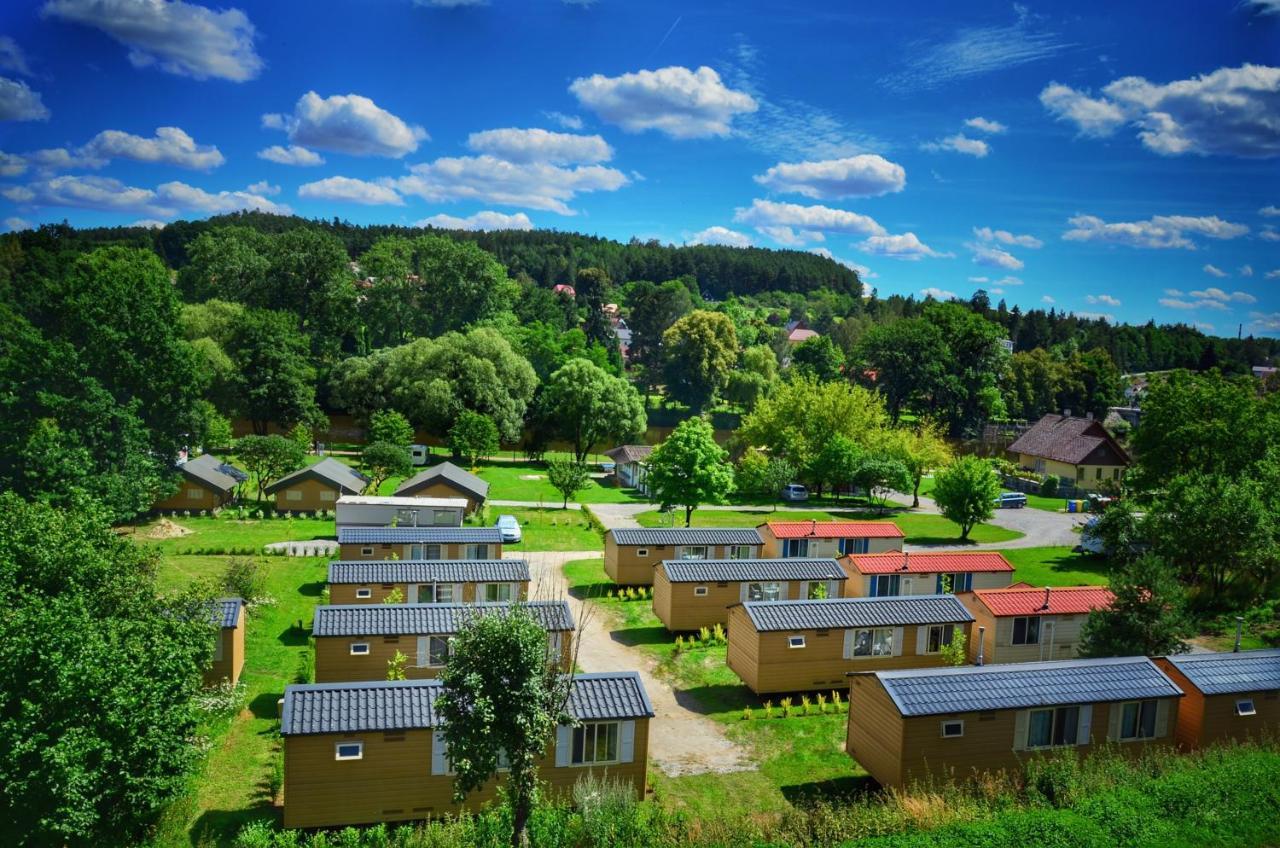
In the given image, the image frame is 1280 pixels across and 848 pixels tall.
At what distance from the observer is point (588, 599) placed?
Answer: 32.4m

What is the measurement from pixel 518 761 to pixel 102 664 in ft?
27.5

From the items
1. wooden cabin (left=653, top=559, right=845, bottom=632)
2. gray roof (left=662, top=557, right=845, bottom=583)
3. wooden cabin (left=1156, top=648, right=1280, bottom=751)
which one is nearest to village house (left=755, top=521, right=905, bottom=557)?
gray roof (left=662, top=557, right=845, bottom=583)

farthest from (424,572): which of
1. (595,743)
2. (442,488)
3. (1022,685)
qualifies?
(1022,685)

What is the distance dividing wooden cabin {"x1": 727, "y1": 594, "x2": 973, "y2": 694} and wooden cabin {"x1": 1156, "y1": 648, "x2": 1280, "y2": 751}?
609 centimetres

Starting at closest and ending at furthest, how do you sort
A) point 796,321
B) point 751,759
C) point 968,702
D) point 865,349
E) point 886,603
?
1. point 968,702
2. point 751,759
3. point 886,603
4. point 865,349
5. point 796,321

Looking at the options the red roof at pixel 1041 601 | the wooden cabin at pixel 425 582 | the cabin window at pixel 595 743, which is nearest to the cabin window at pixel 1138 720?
the red roof at pixel 1041 601

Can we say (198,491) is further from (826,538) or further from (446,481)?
(826,538)

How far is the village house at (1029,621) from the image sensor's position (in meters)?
27.0

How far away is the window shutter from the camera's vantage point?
18.0m

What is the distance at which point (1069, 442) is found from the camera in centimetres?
6588

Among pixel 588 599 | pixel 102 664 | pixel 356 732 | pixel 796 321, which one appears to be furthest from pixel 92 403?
pixel 796 321

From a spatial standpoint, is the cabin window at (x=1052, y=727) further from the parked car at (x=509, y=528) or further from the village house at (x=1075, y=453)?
the village house at (x=1075, y=453)

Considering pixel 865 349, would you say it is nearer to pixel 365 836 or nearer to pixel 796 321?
pixel 796 321

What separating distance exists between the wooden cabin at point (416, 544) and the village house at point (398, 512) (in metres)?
6.31
